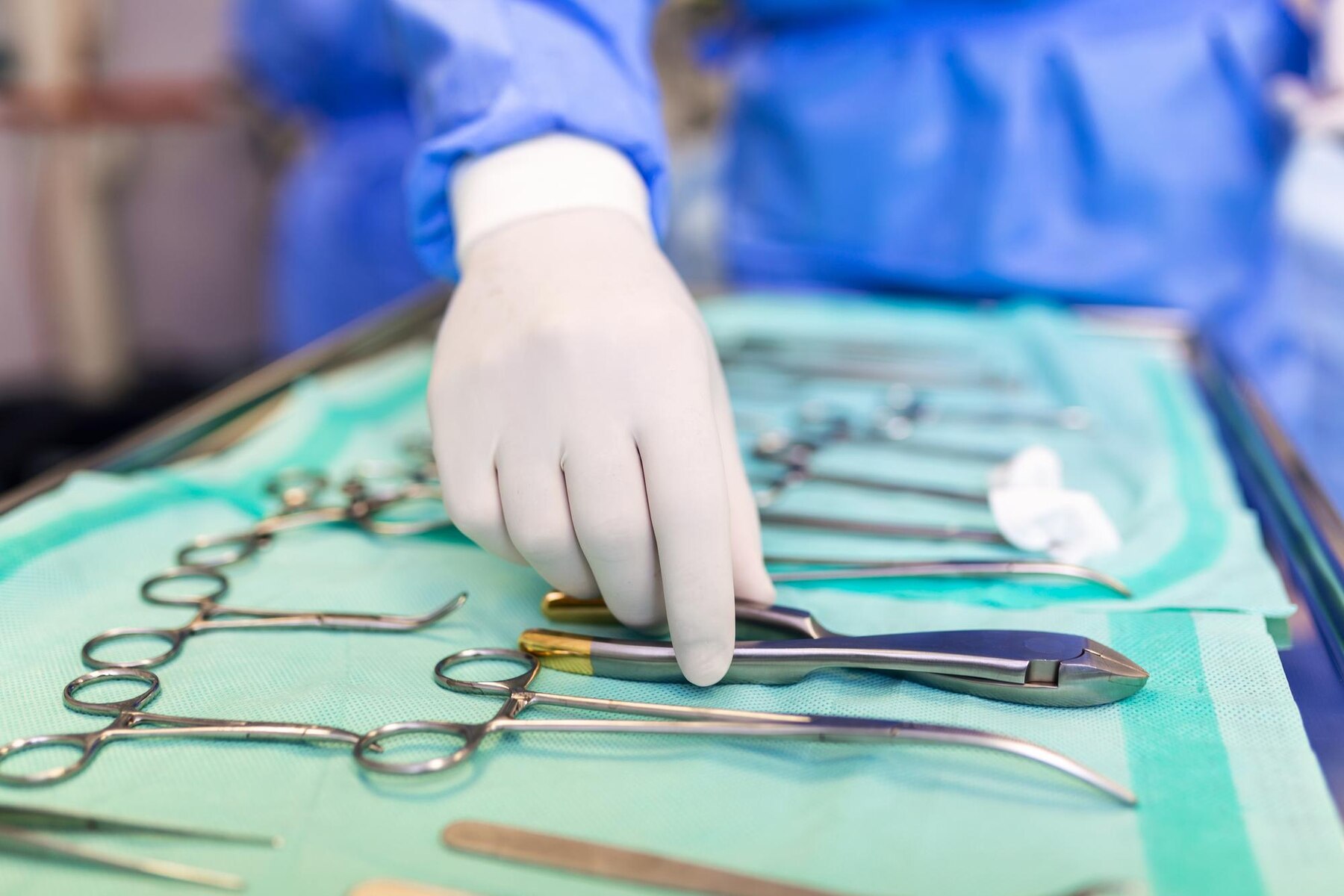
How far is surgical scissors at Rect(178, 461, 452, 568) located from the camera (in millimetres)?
666

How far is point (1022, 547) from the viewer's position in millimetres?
649

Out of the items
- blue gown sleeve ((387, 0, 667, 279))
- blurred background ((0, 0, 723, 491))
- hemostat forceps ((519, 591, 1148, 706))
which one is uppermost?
blurred background ((0, 0, 723, 491))

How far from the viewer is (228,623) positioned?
562mm

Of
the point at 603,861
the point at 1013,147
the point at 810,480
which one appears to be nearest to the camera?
the point at 603,861

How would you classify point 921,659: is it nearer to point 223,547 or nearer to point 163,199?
point 223,547

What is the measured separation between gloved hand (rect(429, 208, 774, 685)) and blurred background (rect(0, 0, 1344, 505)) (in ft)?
3.86

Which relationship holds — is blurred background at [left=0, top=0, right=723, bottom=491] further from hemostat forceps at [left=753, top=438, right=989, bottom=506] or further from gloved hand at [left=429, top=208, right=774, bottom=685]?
gloved hand at [left=429, top=208, right=774, bottom=685]

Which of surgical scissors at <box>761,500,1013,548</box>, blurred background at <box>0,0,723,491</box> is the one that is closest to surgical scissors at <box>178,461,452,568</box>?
surgical scissors at <box>761,500,1013,548</box>

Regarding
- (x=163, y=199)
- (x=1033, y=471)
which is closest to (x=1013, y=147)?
(x=1033, y=471)

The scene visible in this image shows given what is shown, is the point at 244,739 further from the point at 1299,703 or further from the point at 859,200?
the point at 859,200

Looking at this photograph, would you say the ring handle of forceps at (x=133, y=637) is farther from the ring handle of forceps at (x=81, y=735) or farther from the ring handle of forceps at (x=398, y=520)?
the ring handle of forceps at (x=398, y=520)

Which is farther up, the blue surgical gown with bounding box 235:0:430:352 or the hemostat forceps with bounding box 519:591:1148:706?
the blue surgical gown with bounding box 235:0:430:352

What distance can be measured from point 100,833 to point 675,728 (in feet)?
0.77

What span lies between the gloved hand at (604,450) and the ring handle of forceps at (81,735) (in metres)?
0.17
